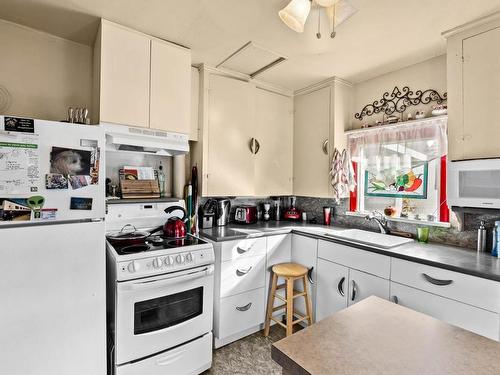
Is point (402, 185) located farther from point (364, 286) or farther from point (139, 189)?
point (139, 189)

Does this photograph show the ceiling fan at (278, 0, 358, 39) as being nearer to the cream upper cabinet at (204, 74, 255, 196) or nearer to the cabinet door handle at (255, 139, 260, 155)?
the cream upper cabinet at (204, 74, 255, 196)

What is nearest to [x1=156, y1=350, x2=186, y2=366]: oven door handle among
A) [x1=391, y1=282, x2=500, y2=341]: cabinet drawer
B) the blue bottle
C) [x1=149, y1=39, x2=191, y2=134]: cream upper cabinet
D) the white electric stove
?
the white electric stove

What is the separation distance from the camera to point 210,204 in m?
2.58

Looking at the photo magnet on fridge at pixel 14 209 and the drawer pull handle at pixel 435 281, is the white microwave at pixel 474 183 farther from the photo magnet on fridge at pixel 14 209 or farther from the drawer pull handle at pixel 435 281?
the photo magnet on fridge at pixel 14 209

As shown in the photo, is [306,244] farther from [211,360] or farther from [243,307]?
[211,360]

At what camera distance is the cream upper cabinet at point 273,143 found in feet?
9.46

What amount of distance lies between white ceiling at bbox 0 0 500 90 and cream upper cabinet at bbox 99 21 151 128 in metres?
0.10

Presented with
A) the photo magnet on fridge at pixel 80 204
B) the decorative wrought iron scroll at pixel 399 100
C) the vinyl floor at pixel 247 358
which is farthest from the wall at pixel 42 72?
the decorative wrought iron scroll at pixel 399 100

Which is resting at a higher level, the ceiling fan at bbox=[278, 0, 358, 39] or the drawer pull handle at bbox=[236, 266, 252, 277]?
the ceiling fan at bbox=[278, 0, 358, 39]

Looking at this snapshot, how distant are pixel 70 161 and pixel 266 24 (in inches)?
57.6

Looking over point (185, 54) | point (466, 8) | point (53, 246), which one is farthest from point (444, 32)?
point (53, 246)

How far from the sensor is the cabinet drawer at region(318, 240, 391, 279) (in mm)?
1889

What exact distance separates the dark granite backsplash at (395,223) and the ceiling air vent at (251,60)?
130 centimetres

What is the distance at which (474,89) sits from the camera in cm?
176
